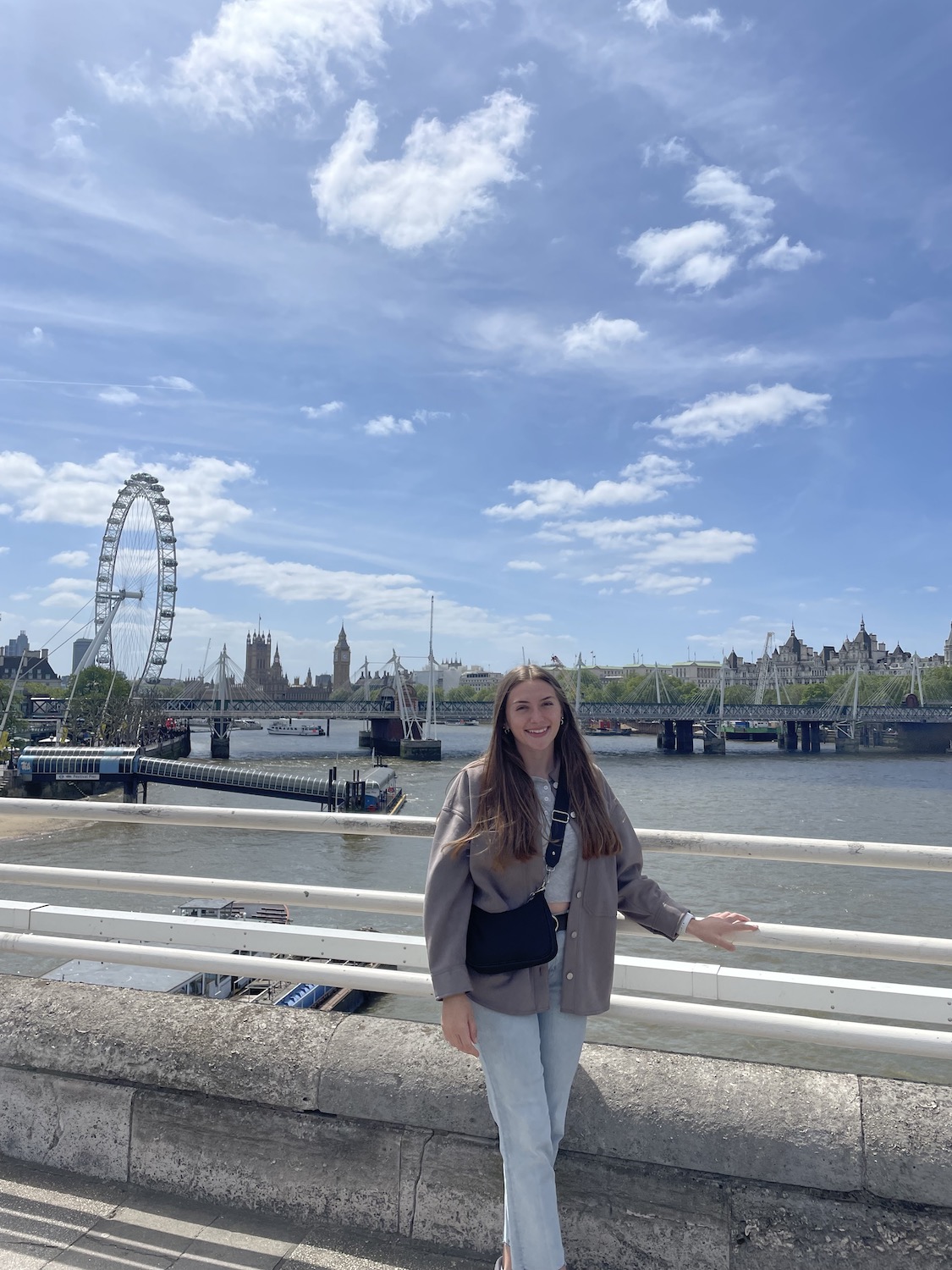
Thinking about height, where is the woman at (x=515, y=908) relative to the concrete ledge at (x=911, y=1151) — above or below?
above

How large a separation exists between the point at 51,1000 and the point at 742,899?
75.1 ft

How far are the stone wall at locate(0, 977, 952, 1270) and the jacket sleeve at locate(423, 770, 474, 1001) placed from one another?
67 cm

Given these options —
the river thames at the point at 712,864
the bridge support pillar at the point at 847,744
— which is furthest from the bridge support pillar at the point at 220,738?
the bridge support pillar at the point at 847,744

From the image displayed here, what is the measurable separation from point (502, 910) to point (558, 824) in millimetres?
285

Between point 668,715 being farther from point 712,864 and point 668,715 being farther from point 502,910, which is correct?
point 502,910

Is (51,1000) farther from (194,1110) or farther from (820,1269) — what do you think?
(820,1269)

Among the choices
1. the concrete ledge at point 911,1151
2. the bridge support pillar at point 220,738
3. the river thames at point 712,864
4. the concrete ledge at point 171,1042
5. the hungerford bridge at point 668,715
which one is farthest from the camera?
the hungerford bridge at point 668,715

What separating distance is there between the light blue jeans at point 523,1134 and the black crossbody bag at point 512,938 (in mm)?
138

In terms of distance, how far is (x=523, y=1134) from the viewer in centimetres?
251

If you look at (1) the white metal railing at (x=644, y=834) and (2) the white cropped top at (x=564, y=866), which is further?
(1) the white metal railing at (x=644, y=834)

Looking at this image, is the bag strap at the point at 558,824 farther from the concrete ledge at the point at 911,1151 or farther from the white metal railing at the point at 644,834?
the concrete ledge at the point at 911,1151

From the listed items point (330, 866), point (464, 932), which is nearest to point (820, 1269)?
point (464, 932)

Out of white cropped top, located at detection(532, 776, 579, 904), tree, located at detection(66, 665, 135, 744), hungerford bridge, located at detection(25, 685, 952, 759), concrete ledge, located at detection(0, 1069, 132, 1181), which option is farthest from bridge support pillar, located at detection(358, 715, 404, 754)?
white cropped top, located at detection(532, 776, 579, 904)

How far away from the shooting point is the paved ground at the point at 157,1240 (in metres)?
2.77
